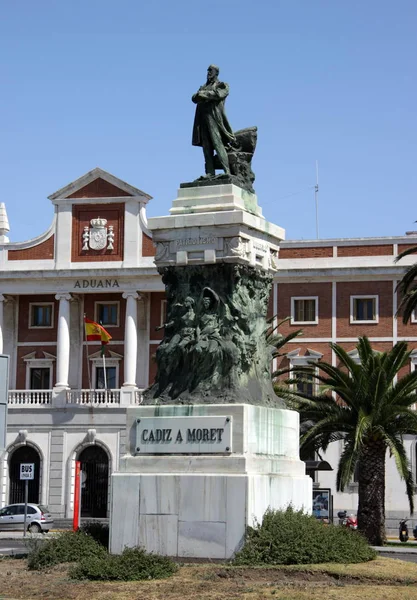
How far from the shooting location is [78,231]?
Answer: 73250 mm

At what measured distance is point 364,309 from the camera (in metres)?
70.8

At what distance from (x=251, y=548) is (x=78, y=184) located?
52464 millimetres

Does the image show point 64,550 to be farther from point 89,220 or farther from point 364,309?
point 89,220

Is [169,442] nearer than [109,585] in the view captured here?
No

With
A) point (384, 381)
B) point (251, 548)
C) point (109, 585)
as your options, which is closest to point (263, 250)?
point (251, 548)

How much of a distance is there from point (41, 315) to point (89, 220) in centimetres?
642

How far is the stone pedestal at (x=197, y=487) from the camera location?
22.1m

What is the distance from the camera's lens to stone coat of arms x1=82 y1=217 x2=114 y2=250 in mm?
73000

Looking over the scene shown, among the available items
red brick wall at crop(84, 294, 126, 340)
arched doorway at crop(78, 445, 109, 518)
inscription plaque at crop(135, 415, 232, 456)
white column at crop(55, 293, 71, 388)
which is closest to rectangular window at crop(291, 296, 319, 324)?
red brick wall at crop(84, 294, 126, 340)

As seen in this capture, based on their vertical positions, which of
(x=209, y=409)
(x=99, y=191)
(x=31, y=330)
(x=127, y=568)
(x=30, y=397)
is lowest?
(x=127, y=568)

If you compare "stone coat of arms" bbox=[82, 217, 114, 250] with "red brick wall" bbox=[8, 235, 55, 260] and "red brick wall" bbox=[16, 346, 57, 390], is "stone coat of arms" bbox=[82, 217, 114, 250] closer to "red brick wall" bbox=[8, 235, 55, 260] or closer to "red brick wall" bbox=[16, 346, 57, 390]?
"red brick wall" bbox=[8, 235, 55, 260]

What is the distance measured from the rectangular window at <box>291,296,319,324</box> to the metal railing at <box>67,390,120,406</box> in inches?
405

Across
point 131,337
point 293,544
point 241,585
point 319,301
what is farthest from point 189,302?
point 131,337

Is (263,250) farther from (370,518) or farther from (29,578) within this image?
(370,518)
